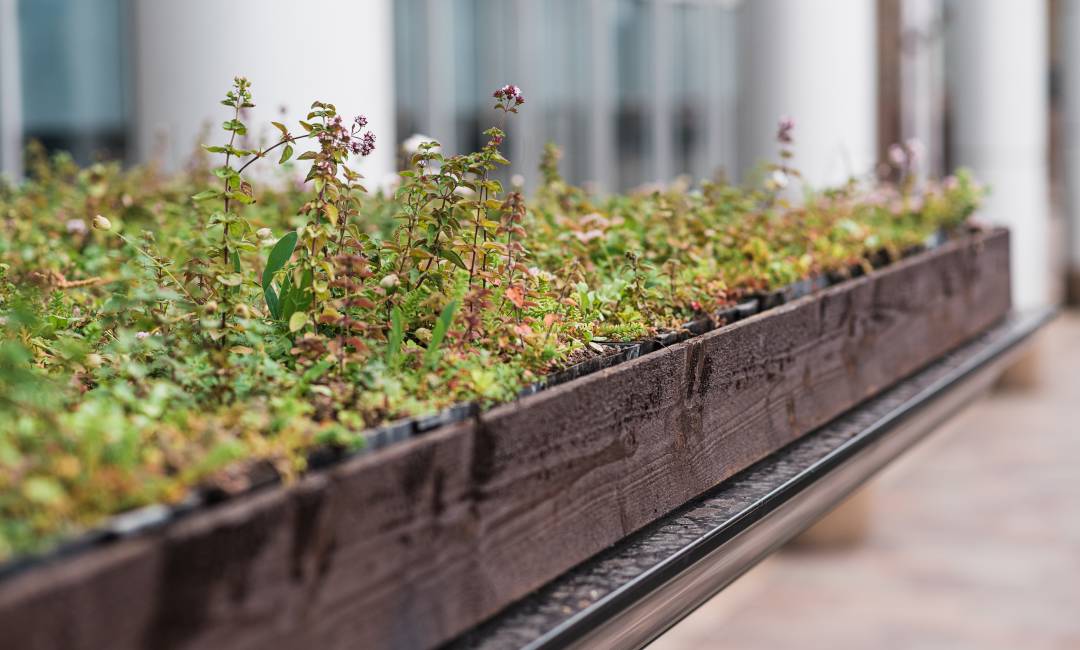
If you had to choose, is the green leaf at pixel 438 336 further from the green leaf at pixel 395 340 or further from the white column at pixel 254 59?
the white column at pixel 254 59


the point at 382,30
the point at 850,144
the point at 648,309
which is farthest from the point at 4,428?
the point at 850,144

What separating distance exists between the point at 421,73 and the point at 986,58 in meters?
5.63

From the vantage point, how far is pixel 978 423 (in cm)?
1140

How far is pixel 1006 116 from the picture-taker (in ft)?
40.1

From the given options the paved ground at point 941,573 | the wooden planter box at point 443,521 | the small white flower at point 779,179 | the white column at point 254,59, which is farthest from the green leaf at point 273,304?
the paved ground at point 941,573

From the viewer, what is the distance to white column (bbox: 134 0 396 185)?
4055mm

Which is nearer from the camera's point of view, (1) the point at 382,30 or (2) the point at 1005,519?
(1) the point at 382,30

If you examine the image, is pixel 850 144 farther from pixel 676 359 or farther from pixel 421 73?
pixel 676 359

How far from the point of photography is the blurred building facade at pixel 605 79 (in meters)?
4.18

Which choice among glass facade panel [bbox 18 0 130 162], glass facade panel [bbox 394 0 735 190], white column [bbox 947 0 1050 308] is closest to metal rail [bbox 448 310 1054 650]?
glass facade panel [bbox 394 0 735 190]

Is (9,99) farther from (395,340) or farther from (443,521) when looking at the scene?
(443,521)

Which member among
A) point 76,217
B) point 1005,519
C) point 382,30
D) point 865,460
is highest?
point 382,30

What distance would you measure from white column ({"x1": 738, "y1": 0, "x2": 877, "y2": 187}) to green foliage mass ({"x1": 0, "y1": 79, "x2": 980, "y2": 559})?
3762 millimetres

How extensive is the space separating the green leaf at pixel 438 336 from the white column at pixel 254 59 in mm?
2332
